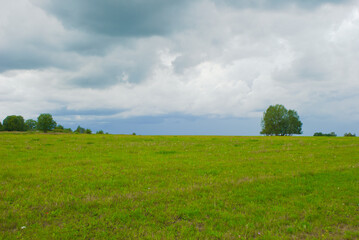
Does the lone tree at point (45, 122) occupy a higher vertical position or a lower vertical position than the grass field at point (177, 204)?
higher

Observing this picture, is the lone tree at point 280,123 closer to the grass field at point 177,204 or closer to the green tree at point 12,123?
the grass field at point 177,204

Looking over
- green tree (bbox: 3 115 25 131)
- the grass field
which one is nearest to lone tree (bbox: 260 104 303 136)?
the grass field

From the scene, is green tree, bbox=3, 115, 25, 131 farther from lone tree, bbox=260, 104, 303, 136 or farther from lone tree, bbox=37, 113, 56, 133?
lone tree, bbox=260, 104, 303, 136

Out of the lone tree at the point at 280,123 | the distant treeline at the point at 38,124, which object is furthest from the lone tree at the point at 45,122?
the lone tree at the point at 280,123

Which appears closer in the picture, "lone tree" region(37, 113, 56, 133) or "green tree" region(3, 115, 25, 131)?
"lone tree" region(37, 113, 56, 133)

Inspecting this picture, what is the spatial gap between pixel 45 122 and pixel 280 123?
126 metres

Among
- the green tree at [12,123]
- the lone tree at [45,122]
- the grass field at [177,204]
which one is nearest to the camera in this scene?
the grass field at [177,204]

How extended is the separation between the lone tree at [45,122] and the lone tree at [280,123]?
116533mm

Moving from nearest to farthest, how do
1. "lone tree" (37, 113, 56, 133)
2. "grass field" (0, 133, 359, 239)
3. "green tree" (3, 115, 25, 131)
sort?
"grass field" (0, 133, 359, 239), "lone tree" (37, 113, 56, 133), "green tree" (3, 115, 25, 131)

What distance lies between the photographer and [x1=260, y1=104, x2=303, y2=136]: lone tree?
392 ft

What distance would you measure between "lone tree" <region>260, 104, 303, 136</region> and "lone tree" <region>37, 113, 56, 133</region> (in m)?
117

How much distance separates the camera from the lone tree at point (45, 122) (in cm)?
11588

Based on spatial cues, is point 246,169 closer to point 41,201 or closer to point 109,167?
point 109,167

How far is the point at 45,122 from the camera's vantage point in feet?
382
